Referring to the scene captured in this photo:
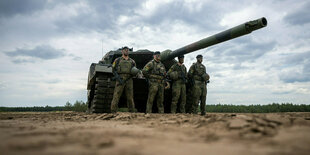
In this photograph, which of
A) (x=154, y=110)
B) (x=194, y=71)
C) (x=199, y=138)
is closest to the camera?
(x=199, y=138)

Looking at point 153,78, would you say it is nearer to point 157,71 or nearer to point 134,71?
point 157,71

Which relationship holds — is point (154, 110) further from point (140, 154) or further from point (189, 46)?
point (140, 154)

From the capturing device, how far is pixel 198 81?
7293mm

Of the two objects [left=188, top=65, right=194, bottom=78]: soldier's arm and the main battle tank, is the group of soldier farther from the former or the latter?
the main battle tank

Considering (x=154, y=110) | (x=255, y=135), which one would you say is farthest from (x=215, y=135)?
(x=154, y=110)

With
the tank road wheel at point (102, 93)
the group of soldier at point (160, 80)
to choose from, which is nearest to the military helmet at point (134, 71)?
the group of soldier at point (160, 80)

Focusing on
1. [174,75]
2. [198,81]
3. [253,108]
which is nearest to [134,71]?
[174,75]

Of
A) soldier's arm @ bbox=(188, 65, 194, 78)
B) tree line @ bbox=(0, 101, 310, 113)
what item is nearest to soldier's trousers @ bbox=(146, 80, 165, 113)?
soldier's arm @ bbox=(188, 65, 194, 78)

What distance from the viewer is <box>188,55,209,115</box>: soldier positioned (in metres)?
7.23

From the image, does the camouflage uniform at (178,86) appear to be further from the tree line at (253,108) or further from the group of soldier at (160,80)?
the tree line at (253,108)

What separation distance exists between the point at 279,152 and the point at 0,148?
1777 millimetres

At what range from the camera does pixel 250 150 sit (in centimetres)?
152

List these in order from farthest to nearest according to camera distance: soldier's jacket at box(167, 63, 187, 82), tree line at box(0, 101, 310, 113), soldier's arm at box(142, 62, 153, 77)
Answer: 1. tree line at box(0, 101, 310, 113)
2. soldier's jacket at box(167, 63, 187, 82)
3. soldier's arm at box(142, 62, 153, 77)

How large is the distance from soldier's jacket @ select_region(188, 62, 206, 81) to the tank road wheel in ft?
7.82
